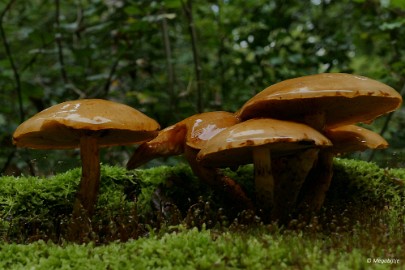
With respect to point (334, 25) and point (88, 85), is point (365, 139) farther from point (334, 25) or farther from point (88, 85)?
point (88, 85)

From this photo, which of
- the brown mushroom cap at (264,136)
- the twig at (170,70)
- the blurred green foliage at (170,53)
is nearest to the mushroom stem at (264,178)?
the brown mushroom cap at (264,136)

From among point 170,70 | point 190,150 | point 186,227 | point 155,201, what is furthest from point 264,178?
point 170,70

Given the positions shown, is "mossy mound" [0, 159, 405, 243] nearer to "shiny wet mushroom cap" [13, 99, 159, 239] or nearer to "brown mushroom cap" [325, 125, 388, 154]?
"shiny wet mushroom cap" [13, 99, 159, 239]

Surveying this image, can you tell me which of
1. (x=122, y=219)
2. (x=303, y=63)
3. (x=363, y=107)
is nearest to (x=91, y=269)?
(x=122, y=219)

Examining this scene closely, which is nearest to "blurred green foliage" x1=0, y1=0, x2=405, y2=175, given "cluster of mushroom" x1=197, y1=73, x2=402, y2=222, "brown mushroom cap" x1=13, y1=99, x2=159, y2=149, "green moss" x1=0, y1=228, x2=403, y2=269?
"cluster of mushroom" x1=197, y1=73, x2=402, y2=222

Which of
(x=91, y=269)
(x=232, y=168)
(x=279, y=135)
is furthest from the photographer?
(x=232, y=168)

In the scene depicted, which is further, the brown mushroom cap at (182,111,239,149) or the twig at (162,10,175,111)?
the twig at (162,10,175,111)
